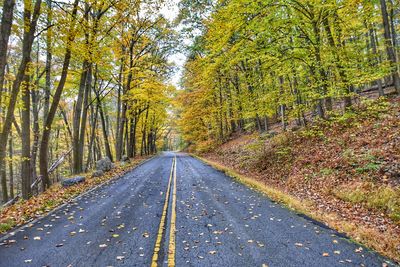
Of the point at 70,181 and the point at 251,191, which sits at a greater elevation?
the point at 70,181

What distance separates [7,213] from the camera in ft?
27.2

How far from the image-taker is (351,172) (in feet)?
30.5

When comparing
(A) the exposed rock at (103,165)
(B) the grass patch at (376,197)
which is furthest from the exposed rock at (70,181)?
(B) the grass patch at (376,197)

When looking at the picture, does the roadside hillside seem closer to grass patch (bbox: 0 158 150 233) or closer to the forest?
the forest

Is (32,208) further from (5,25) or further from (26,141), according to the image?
(5,25)

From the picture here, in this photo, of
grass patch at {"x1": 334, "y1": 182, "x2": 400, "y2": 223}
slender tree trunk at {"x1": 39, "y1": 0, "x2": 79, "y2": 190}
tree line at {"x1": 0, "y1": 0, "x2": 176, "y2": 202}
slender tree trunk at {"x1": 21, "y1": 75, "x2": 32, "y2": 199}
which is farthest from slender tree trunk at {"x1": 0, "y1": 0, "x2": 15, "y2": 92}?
grass patch at {"x1": 334, "y1": 182, "x2": 400, "y2": 223}

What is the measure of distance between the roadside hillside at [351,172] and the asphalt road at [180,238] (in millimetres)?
1086

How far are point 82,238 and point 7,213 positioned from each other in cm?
396

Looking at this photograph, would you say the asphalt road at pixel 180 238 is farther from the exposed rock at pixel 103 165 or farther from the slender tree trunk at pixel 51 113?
the exposed rock at pixel 103 165

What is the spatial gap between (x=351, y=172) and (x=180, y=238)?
6.56 metres

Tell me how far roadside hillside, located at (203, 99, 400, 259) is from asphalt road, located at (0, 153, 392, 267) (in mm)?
1086

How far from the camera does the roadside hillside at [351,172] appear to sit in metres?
6.61

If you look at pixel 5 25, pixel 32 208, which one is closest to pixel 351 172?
pixel 32 208

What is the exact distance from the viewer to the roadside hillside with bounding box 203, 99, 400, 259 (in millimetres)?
6613
